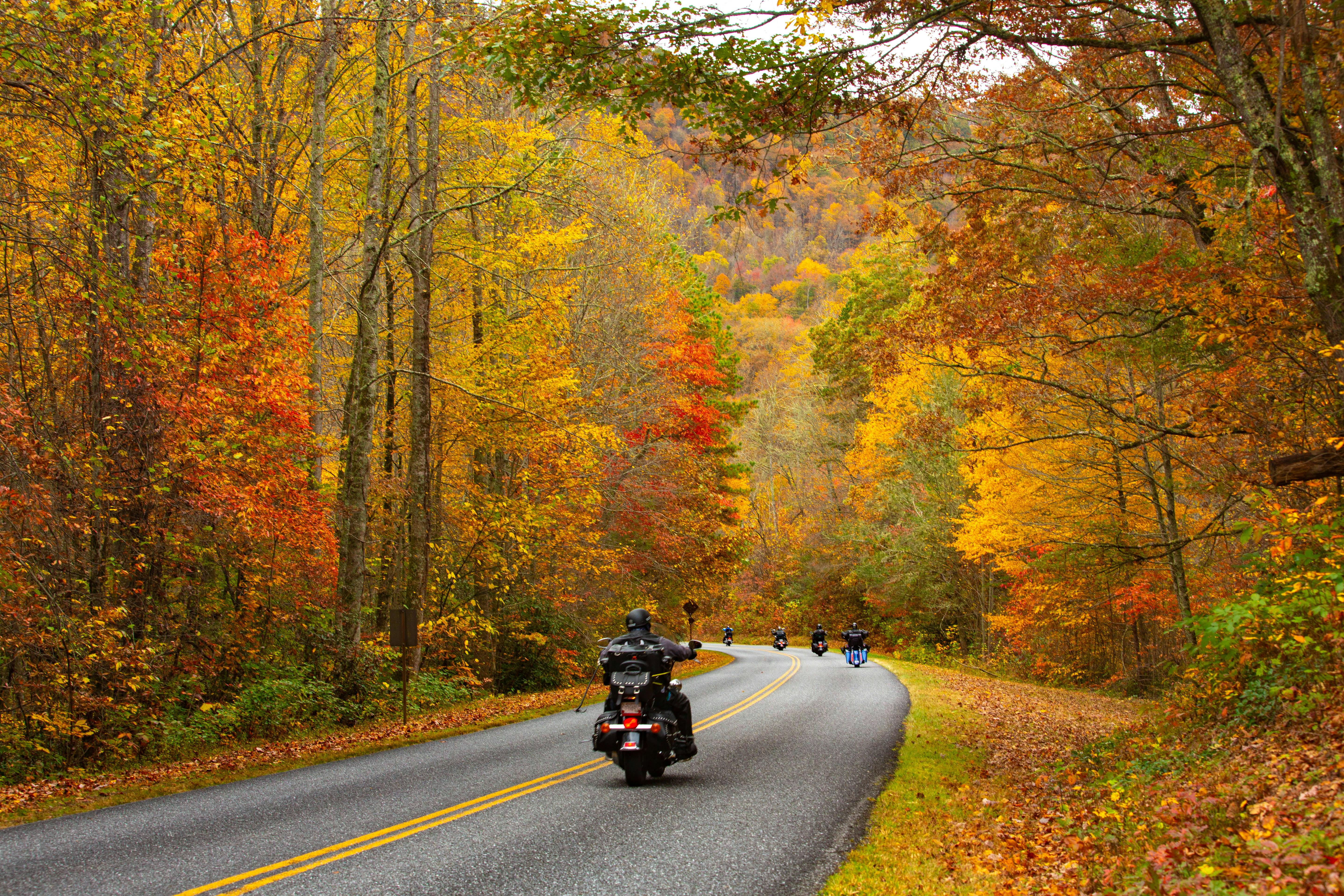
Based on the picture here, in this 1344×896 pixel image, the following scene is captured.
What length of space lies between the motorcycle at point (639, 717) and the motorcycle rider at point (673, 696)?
0.04m

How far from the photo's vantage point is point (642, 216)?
74.6ft

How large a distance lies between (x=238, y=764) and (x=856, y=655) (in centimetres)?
2173

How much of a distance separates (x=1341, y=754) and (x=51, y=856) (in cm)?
880

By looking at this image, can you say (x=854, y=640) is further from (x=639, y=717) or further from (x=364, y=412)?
(x=639, y=717)

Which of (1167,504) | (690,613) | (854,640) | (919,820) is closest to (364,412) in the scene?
(919,820)

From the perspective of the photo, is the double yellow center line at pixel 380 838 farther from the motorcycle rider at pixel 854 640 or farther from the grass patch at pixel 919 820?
the motorcycle rider at pixel 854 640

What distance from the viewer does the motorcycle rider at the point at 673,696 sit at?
902 centimetres

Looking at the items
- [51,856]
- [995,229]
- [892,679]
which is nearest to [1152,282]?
[995,229]

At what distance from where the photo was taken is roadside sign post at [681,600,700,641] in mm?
30000

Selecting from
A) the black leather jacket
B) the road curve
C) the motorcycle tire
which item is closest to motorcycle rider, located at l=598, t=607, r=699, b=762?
the black leather jacket

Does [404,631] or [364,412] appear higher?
[364,412]

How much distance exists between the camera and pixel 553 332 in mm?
20000

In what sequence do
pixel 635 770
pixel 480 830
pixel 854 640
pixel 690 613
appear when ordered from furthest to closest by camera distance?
pixel 690 613, pixel 854 640, pixel 635 770, pixel 480 830

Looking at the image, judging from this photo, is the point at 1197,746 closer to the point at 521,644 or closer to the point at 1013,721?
the point at 1013,721
